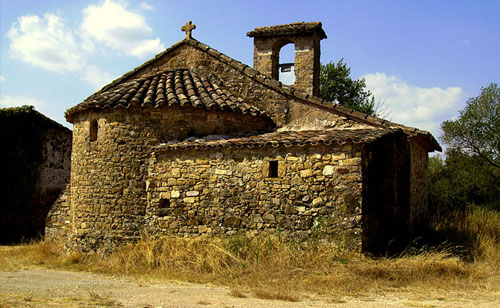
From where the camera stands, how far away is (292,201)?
902 cm

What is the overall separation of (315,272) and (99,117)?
6.13 metres

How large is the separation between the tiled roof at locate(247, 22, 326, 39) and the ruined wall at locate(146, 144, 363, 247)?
5.55m

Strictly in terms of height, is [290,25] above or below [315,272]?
above

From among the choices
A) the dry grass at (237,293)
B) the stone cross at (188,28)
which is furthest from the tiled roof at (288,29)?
the dry grass at (237,293)

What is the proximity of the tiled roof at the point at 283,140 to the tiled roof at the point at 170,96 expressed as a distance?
2.85 ft

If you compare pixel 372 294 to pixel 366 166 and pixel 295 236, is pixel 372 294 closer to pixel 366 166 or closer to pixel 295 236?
pixel 295 236

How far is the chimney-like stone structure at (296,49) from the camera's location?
13.8 metres

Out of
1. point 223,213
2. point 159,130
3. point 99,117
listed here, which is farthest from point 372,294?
point 99,117

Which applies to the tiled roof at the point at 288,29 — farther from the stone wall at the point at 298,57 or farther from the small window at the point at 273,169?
the small window at the point at 273,169

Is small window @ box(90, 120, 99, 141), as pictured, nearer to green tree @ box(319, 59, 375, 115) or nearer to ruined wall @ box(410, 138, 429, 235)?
ruined wall @ box(410, 138, 429, 235)

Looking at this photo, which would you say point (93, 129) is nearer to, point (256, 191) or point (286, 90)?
point (256, 191)

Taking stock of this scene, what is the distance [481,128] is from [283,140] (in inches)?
510

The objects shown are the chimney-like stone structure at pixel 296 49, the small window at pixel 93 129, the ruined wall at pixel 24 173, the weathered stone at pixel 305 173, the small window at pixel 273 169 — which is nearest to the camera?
the weathered stone at pixel 305 173

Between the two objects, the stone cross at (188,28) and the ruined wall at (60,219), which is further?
the stone cross at (188,28)
